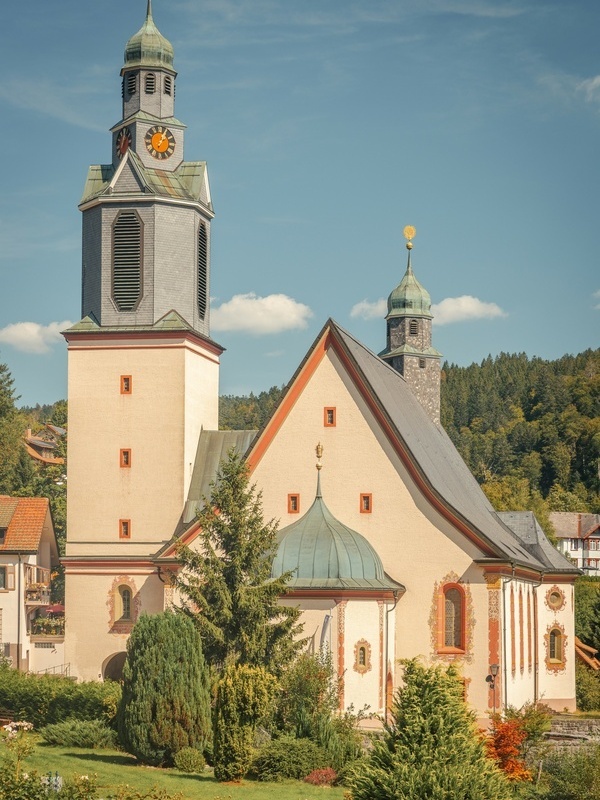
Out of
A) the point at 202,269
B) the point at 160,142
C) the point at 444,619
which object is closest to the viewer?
the point at 444,619

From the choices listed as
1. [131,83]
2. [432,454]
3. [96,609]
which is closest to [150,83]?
[131,83]

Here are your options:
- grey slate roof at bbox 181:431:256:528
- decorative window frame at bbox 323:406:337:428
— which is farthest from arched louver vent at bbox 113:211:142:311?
decorative window frame at bbox 323:406:337:428

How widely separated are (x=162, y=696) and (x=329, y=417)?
13.4 meters

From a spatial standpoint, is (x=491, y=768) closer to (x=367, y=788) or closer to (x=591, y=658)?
(x=367, y=788)

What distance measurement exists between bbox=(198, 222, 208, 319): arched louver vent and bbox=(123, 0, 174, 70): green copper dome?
548 cm

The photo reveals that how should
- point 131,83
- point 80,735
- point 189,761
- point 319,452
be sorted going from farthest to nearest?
point 131,83
point 319,452
point 80,735
point 189,761

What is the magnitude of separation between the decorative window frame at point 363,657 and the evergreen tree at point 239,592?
2.83 metres

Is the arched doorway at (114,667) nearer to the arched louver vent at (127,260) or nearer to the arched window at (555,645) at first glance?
the arched louver vent at (127,260)

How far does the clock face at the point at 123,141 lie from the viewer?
48.5 meters

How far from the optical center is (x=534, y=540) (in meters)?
53.7

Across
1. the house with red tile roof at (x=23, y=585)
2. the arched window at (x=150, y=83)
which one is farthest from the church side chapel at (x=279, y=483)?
the house with red tile roof at (x=23, y=585)

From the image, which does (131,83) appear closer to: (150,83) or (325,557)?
(150,83)

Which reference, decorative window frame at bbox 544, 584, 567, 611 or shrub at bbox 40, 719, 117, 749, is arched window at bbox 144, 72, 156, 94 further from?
decorative window frame at bbox 544, 584, 567, 611

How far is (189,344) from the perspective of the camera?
1874 inches
